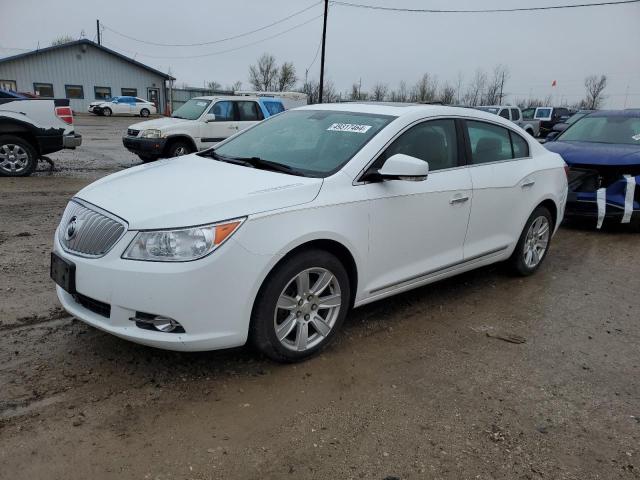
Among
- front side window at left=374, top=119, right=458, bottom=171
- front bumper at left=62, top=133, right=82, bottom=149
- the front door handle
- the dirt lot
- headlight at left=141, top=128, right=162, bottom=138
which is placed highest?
front side window at left=374, top=119, right=458, bottom=171

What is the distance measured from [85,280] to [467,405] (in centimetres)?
233

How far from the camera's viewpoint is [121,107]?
40.5 meters

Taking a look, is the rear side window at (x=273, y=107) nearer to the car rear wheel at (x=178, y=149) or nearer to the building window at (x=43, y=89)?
the car rear wheel at (x=178, y=149)

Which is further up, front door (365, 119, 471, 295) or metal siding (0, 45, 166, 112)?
metal siding (0, 45, 166, 112)

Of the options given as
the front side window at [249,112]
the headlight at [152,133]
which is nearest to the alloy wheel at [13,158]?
the headlight at [152,133]

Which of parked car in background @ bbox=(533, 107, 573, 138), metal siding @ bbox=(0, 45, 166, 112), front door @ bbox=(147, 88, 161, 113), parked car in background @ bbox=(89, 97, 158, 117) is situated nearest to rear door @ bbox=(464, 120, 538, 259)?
parked car in background @ bbox=(533, 107, 573, 138)

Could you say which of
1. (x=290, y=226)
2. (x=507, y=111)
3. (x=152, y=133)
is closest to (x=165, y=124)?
(x=152, y=133)

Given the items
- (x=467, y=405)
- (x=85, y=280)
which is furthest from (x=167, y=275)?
(x=467, y=405)

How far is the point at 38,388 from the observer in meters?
2.96

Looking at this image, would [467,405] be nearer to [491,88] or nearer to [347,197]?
[347,197]

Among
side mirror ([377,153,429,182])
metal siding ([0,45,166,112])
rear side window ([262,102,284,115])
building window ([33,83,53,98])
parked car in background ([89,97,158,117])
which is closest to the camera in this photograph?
side mirror ([377,153,429,182])

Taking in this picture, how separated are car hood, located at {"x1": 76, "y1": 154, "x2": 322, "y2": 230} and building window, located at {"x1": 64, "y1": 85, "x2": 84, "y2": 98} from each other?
4580 cm

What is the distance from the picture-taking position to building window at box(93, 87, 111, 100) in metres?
44.9

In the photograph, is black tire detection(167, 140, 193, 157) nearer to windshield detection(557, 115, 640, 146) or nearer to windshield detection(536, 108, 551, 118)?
windshield detection(557, 115, 640, 146)
